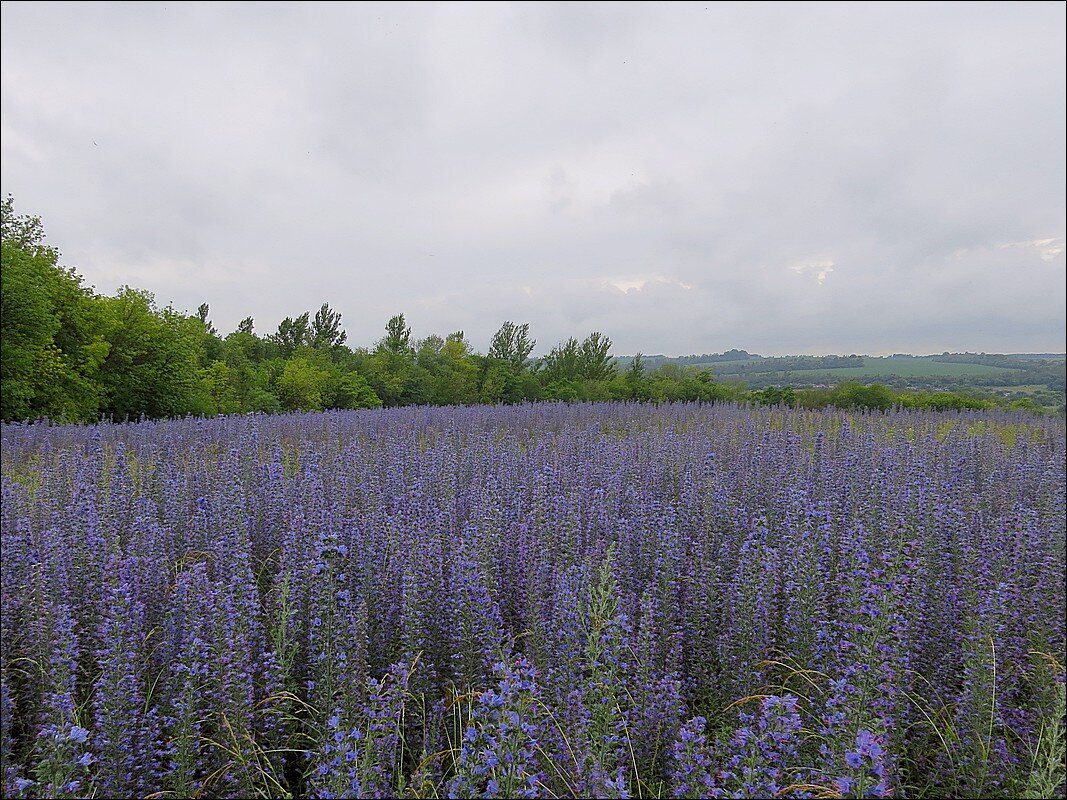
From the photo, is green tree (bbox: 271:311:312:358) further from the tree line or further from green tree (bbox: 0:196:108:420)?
green tree (bbox: 0:196:108:420)

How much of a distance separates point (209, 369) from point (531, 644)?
22.3 meters

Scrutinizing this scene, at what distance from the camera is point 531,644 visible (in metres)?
2.95

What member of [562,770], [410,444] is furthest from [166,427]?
[562,770]

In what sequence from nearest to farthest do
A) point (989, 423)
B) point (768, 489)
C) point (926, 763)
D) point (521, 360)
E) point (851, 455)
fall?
1. point (926, 763)
2. point (768, 489)
3. point (851, 455)
4. point (989, 423)
5. point (521, 360)

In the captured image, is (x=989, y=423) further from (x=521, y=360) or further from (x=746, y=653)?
(x=521, y=360)

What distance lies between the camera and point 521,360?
32531 mm

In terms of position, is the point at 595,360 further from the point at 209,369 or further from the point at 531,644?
the point at 531,644

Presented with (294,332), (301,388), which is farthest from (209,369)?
(294,332)

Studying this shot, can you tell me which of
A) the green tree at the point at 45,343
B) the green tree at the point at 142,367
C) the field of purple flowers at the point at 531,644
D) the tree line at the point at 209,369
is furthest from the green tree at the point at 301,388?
the field of purple flowers at the point at 531,644

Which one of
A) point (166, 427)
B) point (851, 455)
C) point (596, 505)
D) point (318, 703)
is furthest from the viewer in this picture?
point (166, 427)

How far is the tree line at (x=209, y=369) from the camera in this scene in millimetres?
13273

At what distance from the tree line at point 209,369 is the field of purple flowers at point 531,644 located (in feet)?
34.0

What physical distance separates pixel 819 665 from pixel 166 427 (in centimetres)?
1182

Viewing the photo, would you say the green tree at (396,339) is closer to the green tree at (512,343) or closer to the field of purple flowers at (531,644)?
the green tree at (512,343)
